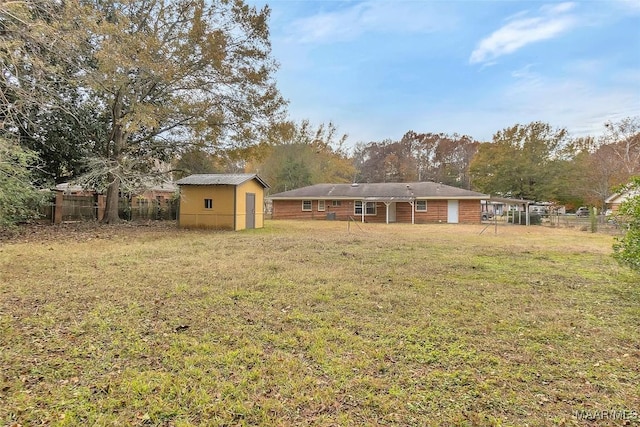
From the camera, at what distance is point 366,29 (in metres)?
11.1

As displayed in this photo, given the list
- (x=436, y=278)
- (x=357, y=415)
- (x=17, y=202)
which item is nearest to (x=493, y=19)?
(x=436, y=278)

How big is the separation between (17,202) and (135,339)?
10677mm

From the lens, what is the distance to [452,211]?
2538cm

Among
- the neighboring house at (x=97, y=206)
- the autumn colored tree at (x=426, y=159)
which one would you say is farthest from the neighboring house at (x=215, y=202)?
the autumn colored tree at (x=426, y=159)

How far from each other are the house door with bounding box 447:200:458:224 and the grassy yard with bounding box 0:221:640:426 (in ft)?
61.8

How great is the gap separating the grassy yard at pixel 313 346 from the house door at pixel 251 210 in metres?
9.73

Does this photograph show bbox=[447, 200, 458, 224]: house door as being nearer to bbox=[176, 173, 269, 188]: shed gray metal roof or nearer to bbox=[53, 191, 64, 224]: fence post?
bbox=[176, 173, 269, 188]: shed gray metal roof

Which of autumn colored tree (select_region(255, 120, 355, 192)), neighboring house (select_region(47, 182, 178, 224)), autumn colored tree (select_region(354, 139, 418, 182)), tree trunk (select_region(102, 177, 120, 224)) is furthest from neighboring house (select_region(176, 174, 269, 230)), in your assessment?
autumn colored tree (select_region(354, 139, 418, 182))

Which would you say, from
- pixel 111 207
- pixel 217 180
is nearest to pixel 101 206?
pixel 111 207

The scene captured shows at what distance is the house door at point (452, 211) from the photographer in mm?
25250

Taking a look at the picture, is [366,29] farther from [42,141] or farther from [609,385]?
[42,141]

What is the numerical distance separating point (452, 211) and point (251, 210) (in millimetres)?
15755

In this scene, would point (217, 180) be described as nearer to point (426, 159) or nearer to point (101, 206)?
point (101, 206)

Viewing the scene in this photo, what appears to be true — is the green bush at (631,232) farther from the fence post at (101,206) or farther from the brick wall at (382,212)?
the fence post at (101,206)
